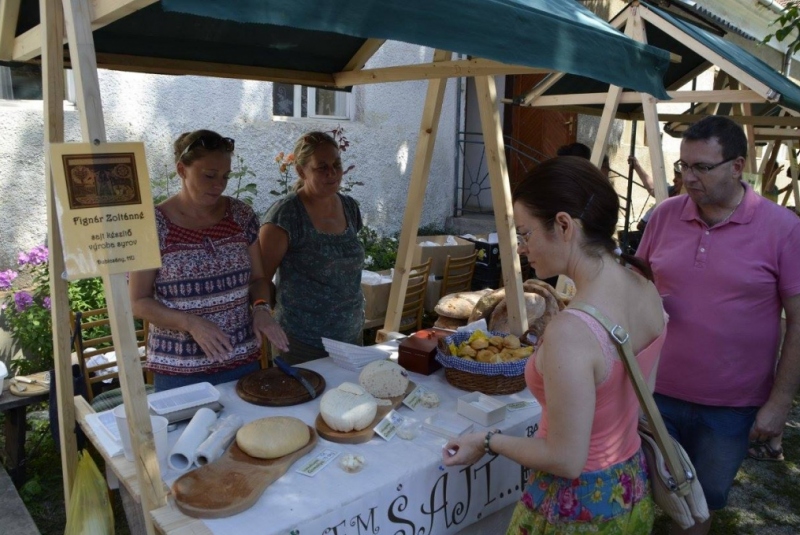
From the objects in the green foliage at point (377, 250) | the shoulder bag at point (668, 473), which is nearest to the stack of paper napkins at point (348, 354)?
the shoulder bag at point (668, 473)

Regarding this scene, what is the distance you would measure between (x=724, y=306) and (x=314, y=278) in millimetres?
1604

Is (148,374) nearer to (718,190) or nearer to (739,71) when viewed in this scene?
(718,190)

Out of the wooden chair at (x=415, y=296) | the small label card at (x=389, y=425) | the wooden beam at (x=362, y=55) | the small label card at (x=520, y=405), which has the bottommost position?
the wooden chair at (x=415, y=296)

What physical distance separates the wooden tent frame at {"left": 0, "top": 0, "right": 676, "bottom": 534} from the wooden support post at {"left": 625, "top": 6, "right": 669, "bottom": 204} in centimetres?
124

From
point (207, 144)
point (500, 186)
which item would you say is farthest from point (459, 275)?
point (207, 144)

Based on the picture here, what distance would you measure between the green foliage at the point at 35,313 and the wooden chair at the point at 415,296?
2260 mm

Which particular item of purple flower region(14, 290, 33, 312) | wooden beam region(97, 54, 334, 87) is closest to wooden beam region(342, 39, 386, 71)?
wooden beam region(97, 54, 334, 87)

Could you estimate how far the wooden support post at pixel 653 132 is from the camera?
3.61 meters

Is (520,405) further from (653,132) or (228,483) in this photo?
(653,132)

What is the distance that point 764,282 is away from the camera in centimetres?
199

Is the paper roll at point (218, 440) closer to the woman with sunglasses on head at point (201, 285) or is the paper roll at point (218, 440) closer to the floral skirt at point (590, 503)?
the woman with sunglasses on head at point (201, 285)

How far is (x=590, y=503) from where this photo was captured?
145 centimetres

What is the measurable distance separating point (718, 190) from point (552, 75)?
2.86 m

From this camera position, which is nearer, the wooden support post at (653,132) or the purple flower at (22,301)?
the wooden support post at (653,132)
